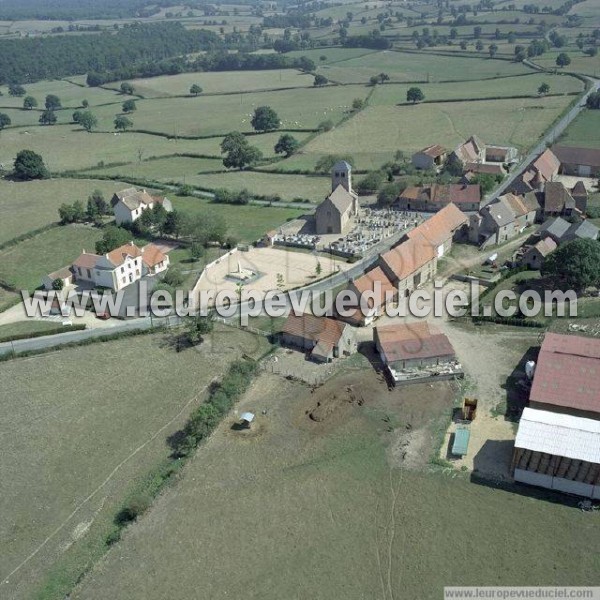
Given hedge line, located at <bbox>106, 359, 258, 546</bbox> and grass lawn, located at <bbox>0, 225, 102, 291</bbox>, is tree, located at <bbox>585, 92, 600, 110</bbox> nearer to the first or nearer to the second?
grass lawn, located at <bbox>0, 225, 102, 291</bbox>

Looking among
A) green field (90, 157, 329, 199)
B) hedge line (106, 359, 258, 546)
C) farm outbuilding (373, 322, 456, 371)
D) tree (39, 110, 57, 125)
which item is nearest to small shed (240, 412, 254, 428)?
hedge line (106, 359, 258, 546)

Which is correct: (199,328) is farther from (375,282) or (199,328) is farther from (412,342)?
(412,342)

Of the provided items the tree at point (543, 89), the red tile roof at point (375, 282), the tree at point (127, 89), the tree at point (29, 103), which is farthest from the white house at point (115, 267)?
the tree at point (127, 89)

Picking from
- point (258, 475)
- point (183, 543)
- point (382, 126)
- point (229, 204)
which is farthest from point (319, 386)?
point (382, 126)

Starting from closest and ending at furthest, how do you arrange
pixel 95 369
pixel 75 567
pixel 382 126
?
pixel 75 567
pixel 95 369
pixel 382 126

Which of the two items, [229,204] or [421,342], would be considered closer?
[421,342]

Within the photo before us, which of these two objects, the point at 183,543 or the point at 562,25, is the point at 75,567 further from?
the point at 562,25

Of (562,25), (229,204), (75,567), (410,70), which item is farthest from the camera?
(562,25)

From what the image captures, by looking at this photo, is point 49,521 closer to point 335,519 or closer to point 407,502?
point 335,519
